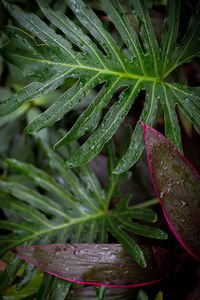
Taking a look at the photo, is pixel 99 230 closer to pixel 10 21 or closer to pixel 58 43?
pixel 58 43

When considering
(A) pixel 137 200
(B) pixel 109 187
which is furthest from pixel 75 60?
(A) pixel 137 200

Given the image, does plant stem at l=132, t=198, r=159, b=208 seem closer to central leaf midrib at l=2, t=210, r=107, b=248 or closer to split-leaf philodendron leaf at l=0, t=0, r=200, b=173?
central leaf midrib at l=2, t=210, r=107, b=248

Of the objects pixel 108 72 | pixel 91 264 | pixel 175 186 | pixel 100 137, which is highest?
pixel 108 72

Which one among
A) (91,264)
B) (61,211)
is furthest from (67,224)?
(91,264)

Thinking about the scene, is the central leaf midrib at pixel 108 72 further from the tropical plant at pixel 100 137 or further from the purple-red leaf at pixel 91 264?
the purple-red leaf at pixel 91 264

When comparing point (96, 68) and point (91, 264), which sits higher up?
point (96, 68)

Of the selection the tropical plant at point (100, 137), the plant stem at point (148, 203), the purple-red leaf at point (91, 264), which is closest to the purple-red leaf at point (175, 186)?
the tropical plant at point (100, 137)

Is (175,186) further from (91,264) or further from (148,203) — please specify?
(148,203)
